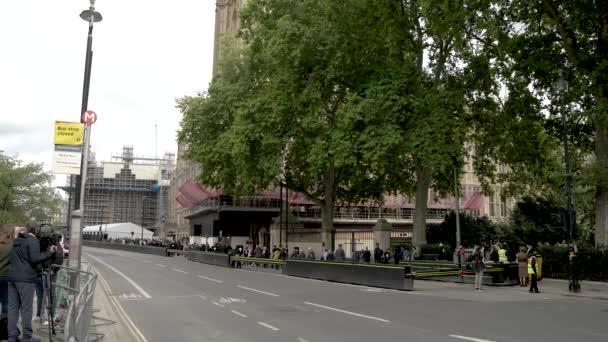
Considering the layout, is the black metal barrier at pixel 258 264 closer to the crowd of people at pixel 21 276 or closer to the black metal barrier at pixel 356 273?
the black metal barrier at pixel 356 273

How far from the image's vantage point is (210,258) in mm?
45969

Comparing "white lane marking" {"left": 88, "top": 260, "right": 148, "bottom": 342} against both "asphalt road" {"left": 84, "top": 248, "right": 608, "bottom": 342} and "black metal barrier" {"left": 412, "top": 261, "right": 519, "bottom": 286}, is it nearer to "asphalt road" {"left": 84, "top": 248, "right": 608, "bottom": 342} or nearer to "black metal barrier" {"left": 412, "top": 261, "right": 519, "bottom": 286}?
"asphalt road" {"left": 84, "top": 248, "right": 608, "bottom": 342}

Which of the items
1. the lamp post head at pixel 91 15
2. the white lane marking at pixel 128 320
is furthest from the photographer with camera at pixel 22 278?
the lamp post head at pixel 91 15

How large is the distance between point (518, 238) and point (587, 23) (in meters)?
25.1

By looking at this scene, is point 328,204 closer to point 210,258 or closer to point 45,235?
point 210,258

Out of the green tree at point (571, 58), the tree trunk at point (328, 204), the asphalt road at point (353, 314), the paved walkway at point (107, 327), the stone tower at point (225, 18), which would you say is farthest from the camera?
the stone tower at point (225, 18)

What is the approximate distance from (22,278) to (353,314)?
26.6 feet

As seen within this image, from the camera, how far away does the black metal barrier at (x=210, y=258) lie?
4228 cm

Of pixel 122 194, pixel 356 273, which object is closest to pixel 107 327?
pixel 356 273

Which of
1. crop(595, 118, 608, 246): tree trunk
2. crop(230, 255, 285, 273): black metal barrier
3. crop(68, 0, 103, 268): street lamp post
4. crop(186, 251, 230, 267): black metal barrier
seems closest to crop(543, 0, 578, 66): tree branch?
crop(595, 118, 608, 246): tree trunk

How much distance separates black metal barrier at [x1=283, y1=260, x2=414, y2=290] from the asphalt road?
91 centimetres

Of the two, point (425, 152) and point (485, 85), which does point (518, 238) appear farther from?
point (425, 152)

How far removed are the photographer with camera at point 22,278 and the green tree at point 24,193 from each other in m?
62.5

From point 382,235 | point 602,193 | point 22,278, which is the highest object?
point 602,193
